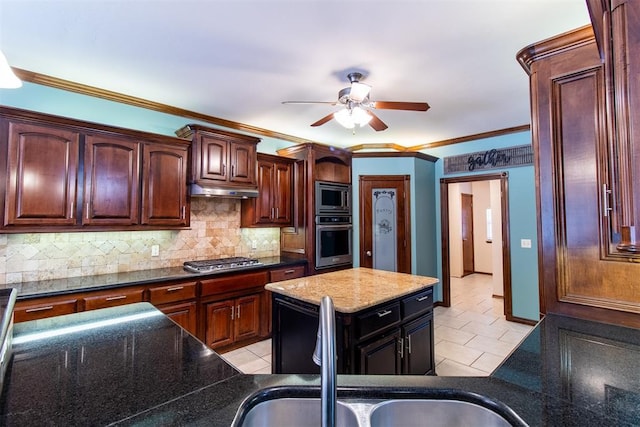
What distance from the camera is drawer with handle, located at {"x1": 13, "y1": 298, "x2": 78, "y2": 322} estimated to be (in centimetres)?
218

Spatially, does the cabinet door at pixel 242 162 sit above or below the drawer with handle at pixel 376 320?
above

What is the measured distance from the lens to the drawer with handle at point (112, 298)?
8.08 ft

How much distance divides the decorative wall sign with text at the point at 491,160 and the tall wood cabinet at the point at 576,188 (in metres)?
2.84

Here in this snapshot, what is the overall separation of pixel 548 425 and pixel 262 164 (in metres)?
3.65

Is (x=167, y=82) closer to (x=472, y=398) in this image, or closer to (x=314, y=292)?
(x=314, y=292)

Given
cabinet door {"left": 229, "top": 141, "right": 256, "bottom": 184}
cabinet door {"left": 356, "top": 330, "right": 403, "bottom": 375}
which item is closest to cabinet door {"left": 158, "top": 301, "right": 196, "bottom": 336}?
cabinet door {"left": 229, "top": 141, "right": 256, "bottom": 184}

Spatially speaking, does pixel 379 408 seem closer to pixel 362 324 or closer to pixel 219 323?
pixel 362 324

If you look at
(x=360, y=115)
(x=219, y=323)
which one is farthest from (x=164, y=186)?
(x=360, y=115)

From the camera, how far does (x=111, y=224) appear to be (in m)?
2.80

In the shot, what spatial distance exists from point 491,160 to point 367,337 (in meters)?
3.64

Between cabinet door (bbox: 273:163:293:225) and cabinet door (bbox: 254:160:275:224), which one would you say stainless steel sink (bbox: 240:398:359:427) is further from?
cabinet door (bbox: 273:163:293:225)

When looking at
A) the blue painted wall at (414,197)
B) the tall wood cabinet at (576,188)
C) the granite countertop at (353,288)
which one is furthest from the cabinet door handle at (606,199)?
the blue painted wall at (414,197)

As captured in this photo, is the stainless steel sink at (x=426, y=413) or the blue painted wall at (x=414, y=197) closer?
the stainless steel sink at (x=426, y=413)

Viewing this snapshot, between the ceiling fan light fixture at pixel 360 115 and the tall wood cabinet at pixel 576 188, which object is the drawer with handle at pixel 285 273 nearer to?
the ceiling fan light fixture at pixel 360 115
